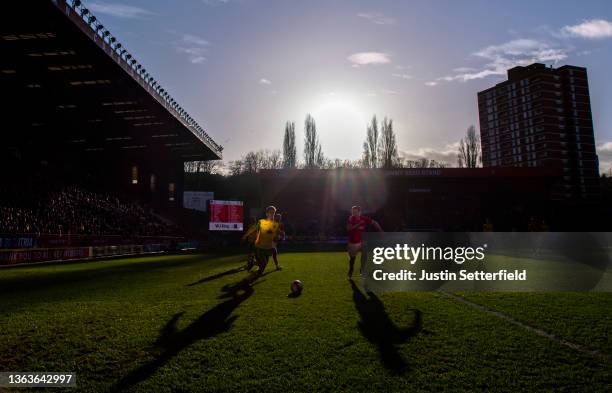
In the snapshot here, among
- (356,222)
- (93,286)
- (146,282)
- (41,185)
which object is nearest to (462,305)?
(356,222)

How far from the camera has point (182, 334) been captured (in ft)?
16.6

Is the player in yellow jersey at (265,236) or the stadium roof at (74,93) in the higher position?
the stadium roof at (74,93)

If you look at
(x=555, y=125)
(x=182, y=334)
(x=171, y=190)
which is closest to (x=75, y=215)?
(x=171, y=190)

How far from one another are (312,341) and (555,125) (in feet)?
340

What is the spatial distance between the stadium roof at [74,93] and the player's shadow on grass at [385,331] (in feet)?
59.5

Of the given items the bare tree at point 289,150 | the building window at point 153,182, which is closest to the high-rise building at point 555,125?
the bare tree at point 289,150

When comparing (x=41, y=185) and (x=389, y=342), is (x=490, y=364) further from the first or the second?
(x=41, y=185)

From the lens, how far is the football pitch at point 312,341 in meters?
3.58

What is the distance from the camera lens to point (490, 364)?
3.93 m

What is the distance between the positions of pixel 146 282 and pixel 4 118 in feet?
78.6

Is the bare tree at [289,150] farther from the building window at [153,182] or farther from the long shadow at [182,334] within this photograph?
the long shadow at [182,334]

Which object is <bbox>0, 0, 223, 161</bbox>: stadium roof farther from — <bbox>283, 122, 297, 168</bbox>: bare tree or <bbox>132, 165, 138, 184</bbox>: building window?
<bbox>283, 122, 297, 168</bbox>: bare tree

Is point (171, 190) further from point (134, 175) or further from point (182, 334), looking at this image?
point (182, 334)

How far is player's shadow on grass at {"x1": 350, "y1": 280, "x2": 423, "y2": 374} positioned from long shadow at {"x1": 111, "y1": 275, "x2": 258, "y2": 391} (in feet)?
6.76
